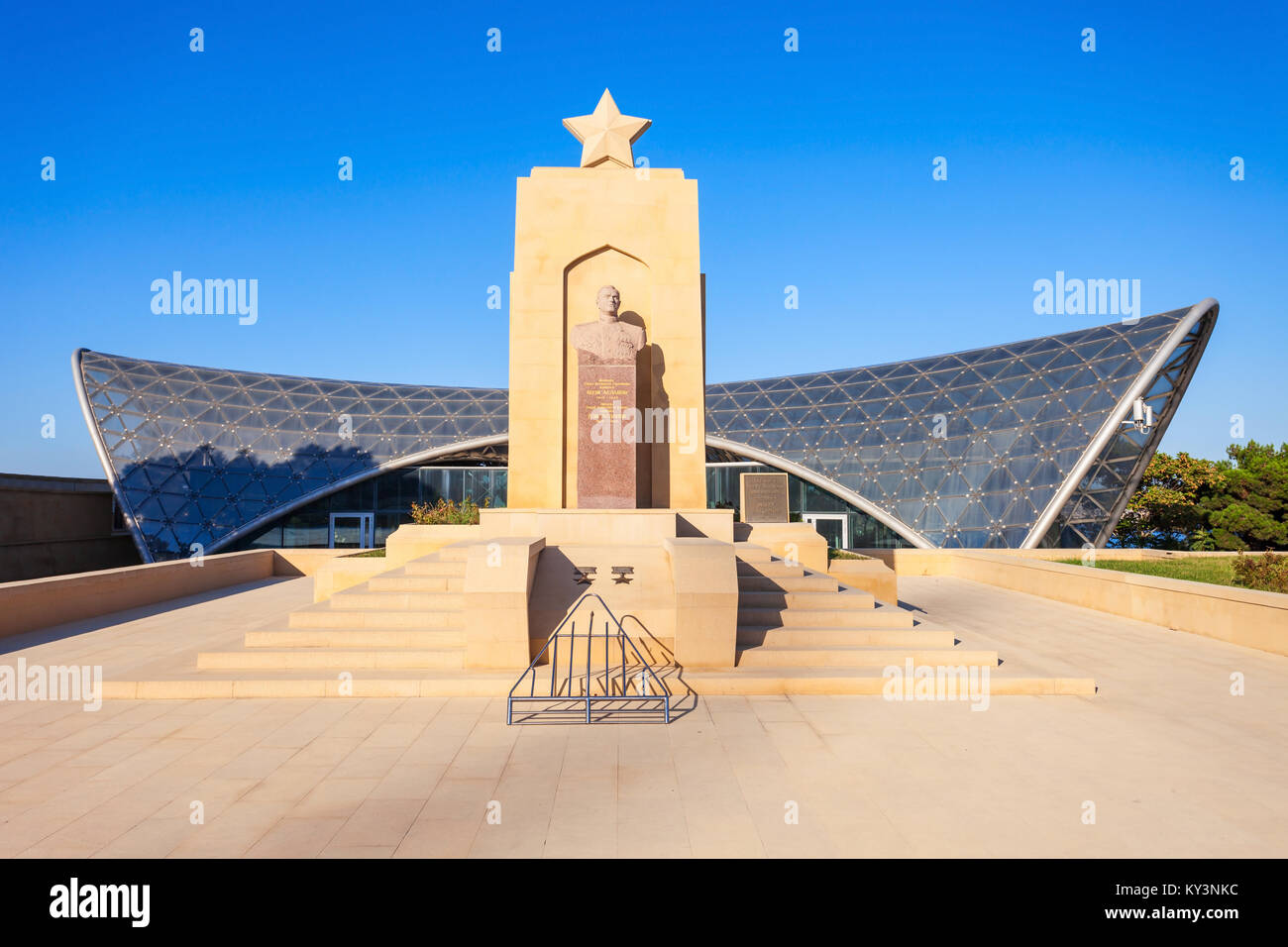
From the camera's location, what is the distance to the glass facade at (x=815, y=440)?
30.3 meters

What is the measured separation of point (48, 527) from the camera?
31109 mm

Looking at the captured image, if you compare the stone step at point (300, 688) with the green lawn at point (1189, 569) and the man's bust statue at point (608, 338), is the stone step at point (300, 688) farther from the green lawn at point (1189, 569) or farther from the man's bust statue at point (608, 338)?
the green lawn at point (1189, 569)

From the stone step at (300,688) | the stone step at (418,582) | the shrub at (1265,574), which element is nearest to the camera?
the stone step at (300,688)

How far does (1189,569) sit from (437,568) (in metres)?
18.2

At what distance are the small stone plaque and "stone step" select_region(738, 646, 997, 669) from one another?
48.2 ft

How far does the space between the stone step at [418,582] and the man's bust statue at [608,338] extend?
515 centimetres

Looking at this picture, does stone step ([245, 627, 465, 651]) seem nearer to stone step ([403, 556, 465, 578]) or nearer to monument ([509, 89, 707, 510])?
stone step ([403, 556, 465, 578])

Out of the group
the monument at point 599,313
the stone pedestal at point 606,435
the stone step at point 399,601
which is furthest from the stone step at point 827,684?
the monument at point 599,313

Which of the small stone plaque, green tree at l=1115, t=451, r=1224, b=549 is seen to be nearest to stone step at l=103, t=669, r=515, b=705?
the small stone plaque

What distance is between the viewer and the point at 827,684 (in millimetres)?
8547

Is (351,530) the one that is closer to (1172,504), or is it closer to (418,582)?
(418,582)

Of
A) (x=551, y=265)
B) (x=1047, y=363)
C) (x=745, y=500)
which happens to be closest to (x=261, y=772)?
(x=551, y=265)

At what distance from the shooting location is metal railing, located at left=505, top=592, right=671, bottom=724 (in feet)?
24.7

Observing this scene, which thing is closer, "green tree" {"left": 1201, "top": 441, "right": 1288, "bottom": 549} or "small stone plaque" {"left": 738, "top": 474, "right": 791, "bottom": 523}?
"small stone plaque" {"left": 738, "top": 474, "right": 791, "bottom": 523}
